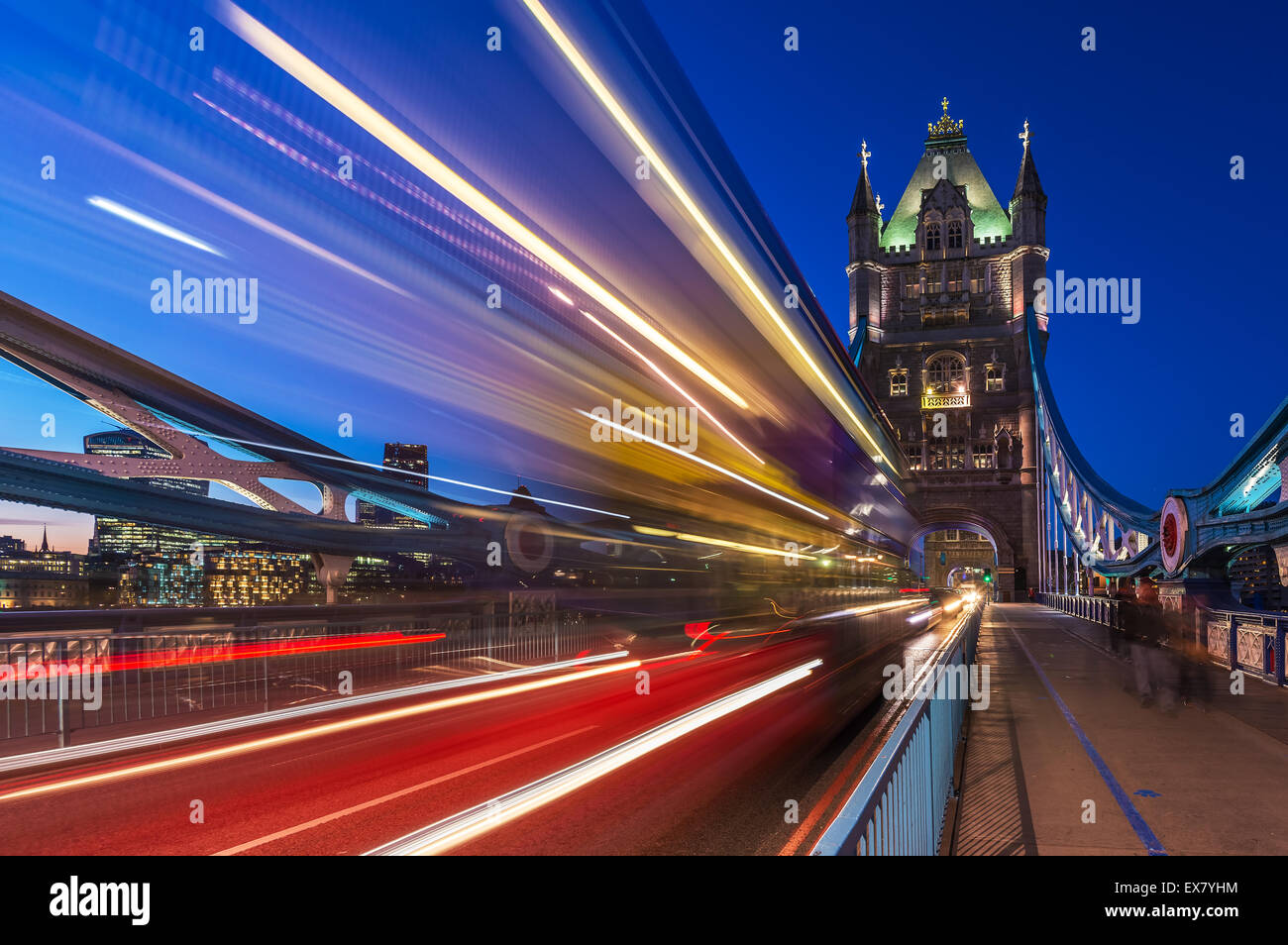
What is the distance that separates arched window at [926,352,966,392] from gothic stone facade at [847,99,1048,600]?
10 cm

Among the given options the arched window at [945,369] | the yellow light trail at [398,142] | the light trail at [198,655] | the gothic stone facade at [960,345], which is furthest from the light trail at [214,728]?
the arched window at [945,369]

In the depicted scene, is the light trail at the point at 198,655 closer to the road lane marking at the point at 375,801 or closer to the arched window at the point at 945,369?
the road lane marking at the point at 375,801

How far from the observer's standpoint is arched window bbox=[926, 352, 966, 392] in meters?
75.3

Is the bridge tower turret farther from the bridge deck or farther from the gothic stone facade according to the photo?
the bridge deck

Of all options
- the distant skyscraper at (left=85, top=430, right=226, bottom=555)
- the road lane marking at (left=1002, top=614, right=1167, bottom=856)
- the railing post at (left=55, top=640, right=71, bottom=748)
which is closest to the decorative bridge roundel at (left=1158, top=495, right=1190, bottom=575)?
the road lane marking at (left=1002, top=614, right=1167, bottom=856)

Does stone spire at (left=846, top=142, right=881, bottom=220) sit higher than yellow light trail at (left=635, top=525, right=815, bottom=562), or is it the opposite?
stone spire at (left=846, top=142, right=881, bottom=220)

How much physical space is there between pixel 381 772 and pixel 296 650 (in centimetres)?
643

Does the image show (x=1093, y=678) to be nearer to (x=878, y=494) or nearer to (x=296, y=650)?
(x=296, y=650)

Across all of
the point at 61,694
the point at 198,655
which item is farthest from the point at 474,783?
the point at 198,655

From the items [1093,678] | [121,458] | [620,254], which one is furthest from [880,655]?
[121,458]

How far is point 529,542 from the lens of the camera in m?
18.2

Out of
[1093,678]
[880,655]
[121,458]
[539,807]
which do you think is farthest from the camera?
[121,458]
